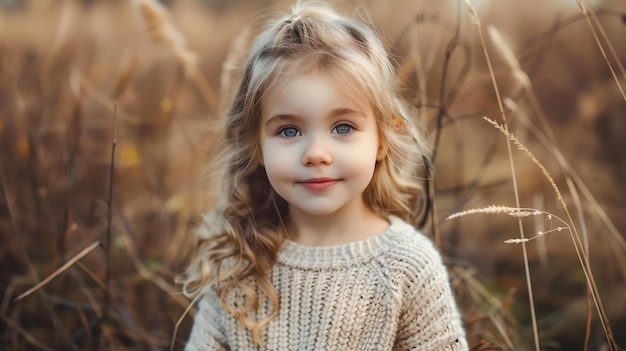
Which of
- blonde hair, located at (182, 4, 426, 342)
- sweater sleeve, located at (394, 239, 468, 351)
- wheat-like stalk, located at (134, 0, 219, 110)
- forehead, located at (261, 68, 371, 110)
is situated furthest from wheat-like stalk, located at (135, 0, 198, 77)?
sweater sleeve, located at (394, 239, 468, 351)

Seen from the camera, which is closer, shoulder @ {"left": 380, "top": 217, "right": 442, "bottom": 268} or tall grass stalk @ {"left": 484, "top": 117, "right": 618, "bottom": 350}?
tall grass stalk @ {"left": 484, "top": 117, "right": 618, "bottom": 350}

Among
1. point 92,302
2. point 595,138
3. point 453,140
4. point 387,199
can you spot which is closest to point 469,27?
point 453,140

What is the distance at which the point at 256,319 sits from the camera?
1.61 meters

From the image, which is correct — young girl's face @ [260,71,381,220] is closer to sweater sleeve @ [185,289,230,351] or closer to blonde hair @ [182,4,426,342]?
blonde hair @ [182,4,426,342]

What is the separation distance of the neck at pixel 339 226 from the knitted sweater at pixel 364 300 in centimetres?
2

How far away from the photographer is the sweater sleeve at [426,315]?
1.50 meters

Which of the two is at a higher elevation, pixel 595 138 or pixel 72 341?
pixel 595 138

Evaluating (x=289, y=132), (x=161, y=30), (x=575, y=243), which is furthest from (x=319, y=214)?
(x=161, y=30)

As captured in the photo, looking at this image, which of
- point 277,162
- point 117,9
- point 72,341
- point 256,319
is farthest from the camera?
point 117,9

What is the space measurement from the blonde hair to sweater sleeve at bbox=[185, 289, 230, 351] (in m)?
0.04

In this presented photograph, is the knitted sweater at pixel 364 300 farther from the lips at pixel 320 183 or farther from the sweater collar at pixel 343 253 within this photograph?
the lips at pixel 320 183

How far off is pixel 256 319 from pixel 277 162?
435mm

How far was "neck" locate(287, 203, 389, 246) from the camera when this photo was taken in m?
1.59

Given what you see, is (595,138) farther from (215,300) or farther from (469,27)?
(215,300)
